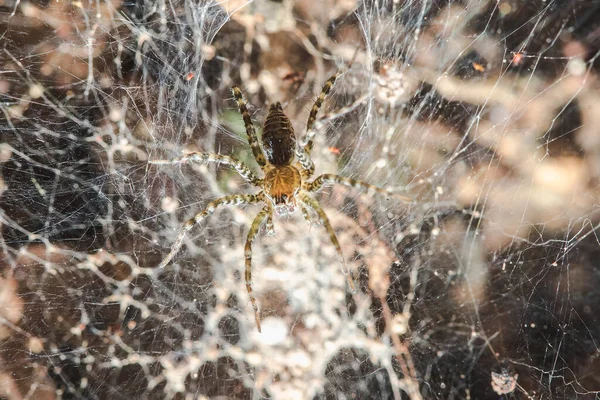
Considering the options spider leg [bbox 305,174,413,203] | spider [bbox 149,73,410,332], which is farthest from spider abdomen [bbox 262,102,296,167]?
spider leg [bbox 305,174,413,203]

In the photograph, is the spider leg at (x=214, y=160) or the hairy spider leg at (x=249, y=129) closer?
the spider leg at (x=214, y=160)

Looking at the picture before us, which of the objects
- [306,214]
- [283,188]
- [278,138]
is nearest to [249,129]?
[278,138]

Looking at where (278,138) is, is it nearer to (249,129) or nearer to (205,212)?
(249,129)

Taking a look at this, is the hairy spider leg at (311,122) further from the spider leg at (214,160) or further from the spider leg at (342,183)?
the spider leg at (214,160)

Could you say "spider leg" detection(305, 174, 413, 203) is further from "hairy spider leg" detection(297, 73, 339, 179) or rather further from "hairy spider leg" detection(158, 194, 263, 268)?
"hairy spider leg" detection(158, 194, 263, 268)

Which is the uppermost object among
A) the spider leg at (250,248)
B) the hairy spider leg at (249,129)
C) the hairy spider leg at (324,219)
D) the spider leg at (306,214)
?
the hairy spider leg at (249,129)

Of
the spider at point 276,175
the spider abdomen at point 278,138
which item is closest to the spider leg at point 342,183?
the spider at point 276,175
